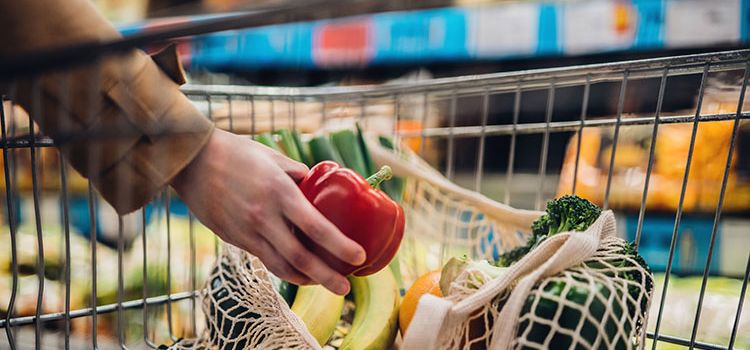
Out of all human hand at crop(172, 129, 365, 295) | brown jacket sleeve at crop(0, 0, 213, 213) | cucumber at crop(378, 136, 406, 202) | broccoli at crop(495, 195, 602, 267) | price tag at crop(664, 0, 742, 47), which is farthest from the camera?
price tag at crop(664, 0, 742, 47)

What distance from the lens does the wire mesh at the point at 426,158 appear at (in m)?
0.83

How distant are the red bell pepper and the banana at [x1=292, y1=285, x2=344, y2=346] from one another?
0.23 m

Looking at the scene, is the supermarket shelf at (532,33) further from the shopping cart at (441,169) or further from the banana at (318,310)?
the banana at (318,310)

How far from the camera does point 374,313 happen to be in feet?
3.09

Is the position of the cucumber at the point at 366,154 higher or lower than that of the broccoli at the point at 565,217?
higher

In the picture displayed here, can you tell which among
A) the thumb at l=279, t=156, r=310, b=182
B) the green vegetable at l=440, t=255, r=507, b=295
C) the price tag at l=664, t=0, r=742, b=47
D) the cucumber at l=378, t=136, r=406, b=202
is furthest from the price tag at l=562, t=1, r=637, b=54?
the thumb at l=279, t=156, r=310, b=182

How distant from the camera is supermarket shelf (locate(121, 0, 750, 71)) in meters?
1.46

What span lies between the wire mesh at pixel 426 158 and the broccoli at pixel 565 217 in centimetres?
12

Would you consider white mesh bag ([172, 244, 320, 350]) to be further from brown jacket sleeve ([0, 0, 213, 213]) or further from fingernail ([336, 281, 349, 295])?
brown jacket sleeve ([0, 0, 213, 213])

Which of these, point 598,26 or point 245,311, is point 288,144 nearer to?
point 245,311

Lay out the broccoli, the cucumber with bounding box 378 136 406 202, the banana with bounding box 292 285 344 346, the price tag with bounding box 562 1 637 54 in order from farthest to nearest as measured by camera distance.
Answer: the price tag with bounding box 562 1 637 54, the cucumber with bounding box 378 136 406 202, the banana with bounding box 292 285 344 346, the broccoli

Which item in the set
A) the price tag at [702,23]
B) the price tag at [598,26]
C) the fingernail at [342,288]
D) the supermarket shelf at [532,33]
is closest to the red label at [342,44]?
the supermarket shelf at [532,33]

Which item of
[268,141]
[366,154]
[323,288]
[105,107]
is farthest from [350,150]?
[105,107]

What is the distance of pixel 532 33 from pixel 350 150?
0.88m
